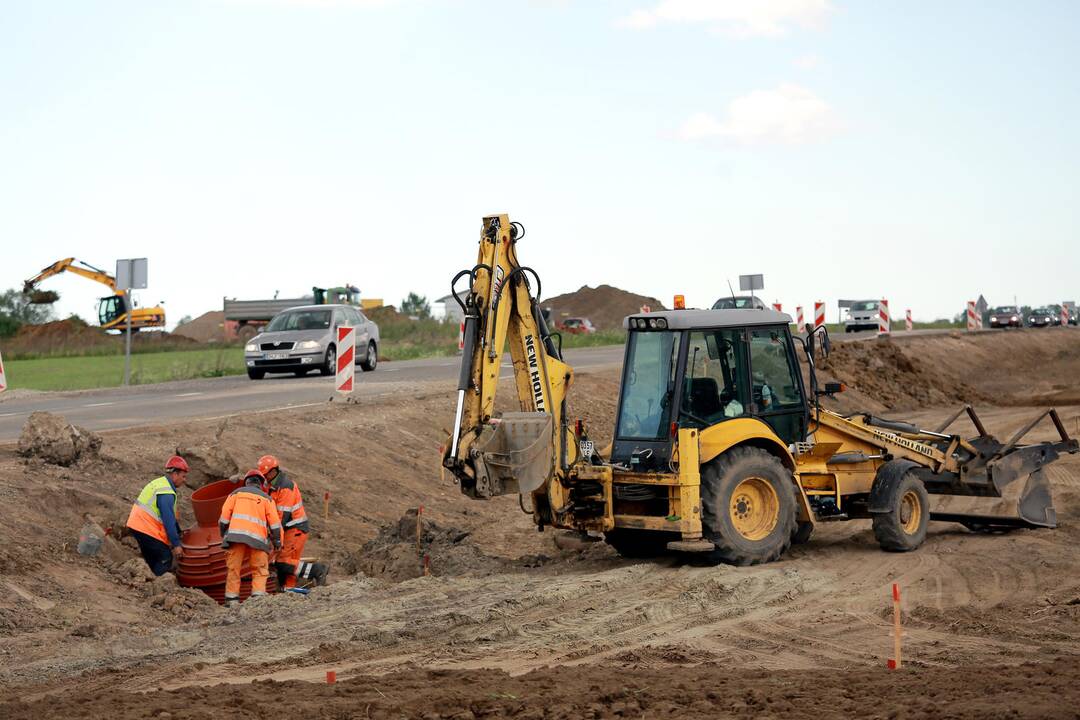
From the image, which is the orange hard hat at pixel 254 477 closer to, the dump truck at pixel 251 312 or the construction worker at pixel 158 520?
the construction worker at pixel 158 520

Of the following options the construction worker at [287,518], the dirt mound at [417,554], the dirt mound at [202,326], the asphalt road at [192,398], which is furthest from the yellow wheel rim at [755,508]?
the dirt mound at [202,326]

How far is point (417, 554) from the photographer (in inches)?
523

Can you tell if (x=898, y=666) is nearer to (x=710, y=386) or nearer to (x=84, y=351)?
(x=710, y=386)

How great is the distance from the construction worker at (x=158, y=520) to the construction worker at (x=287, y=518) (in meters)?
0.92

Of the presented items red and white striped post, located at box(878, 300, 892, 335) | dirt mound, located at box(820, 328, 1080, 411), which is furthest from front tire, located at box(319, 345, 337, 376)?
red and white striped post, located at box(878, 300, 892, 335)

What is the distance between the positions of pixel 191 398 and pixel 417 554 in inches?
459

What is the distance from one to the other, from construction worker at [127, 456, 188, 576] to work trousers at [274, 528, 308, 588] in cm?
101

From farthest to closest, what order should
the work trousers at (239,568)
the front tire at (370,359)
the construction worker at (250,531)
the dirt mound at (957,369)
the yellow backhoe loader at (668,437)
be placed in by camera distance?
the dirt mound at (957,369) < the front tire at (370,359) < the work trousers at (239,568) < the construction worker at (250,531) < the yellow backhoe loader at (668,437)

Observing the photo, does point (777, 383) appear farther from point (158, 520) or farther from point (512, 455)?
point (158, 520)

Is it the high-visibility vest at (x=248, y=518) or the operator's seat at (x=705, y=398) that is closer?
the high-visibility vest at (x=248, y=518)

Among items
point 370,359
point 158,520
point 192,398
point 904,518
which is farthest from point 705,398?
point 370,359

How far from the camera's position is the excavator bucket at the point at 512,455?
36.5ft

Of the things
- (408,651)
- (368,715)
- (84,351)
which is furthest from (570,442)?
(84,351)

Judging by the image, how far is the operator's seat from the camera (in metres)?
11.7
